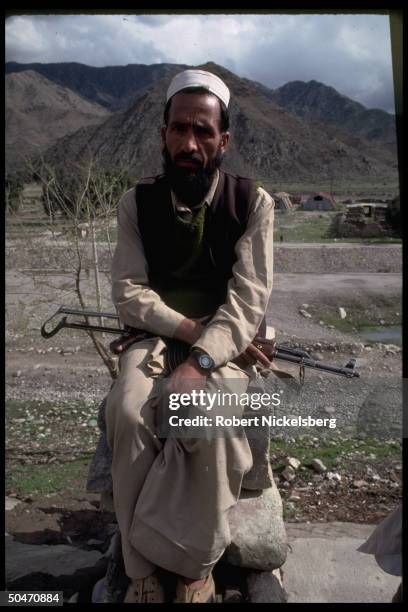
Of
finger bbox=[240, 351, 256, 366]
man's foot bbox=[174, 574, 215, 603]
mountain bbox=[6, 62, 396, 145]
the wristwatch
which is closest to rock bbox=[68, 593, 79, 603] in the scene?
man's foot bbox=[174, 574, 215, 603]

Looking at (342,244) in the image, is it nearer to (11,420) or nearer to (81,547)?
(11,420)

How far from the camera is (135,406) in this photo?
239 cm

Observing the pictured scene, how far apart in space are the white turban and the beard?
0.93 feet

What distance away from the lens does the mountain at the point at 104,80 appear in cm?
11338

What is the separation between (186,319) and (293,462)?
91.1 inches

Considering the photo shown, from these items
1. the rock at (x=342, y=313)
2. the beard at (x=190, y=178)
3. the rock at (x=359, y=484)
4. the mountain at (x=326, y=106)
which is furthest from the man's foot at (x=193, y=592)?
the mountain at (x=326, y=106)

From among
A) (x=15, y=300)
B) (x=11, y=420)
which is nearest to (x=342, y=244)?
(x=15, y=300)

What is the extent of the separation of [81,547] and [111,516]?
0.51m

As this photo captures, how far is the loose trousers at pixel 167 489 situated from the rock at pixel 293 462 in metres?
2.16

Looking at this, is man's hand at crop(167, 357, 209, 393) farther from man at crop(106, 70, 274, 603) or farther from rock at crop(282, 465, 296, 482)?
rock at crop(282, 465, 296, 482)

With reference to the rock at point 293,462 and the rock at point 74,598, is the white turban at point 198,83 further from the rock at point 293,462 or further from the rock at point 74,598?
the rock at point 293,462

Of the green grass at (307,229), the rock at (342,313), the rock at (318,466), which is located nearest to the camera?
the rock at (318,466)

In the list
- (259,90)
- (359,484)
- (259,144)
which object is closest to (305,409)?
(359,484)

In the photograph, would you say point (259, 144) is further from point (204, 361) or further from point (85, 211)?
point (204, 361)
